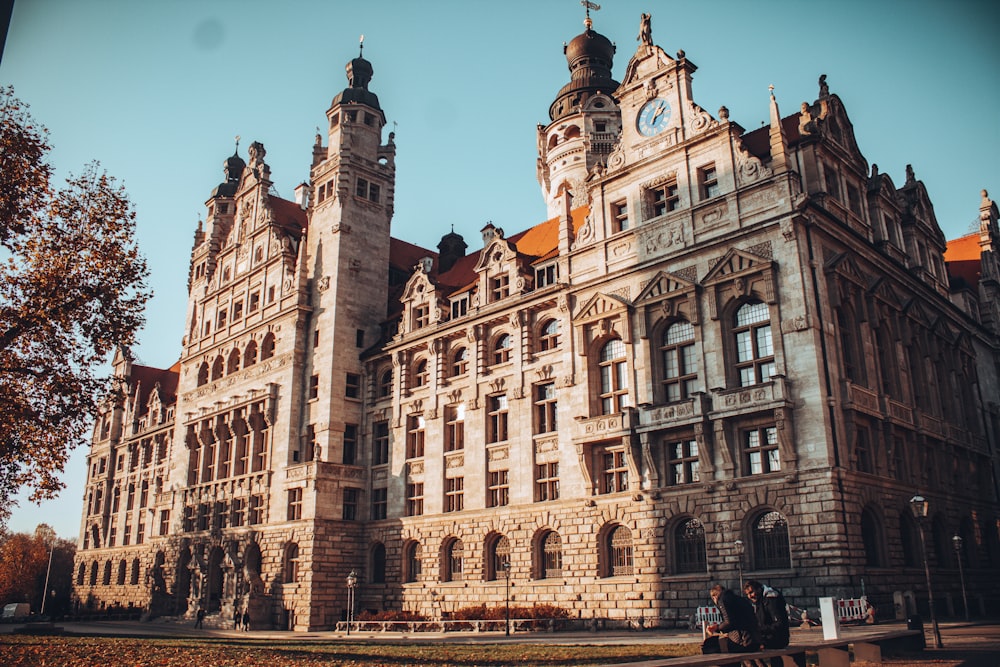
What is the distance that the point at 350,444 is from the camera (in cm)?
5053

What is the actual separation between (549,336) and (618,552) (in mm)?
11395

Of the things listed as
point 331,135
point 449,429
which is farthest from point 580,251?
point 331,135

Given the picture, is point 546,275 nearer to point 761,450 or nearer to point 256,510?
point 761,450

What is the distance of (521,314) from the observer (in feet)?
140

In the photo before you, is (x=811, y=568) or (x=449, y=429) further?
(x=449, y=429)

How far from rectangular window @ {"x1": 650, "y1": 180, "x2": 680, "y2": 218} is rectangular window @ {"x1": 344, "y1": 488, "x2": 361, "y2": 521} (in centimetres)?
2445

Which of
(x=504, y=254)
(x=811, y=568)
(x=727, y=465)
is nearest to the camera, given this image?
(x=811, y=568)

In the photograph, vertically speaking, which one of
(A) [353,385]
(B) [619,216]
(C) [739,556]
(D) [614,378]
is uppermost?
(B) [619,216]

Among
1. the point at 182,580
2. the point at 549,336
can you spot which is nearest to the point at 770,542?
the point at 549,336

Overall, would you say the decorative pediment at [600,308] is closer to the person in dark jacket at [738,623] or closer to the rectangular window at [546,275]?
the rectangular window at [546,275]

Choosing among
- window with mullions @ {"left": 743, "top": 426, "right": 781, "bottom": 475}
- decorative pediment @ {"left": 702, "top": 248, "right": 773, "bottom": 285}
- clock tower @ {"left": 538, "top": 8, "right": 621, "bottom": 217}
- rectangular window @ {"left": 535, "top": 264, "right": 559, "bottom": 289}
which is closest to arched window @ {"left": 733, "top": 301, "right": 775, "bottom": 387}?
decorative pediment @ {"left": 702, "top": 248, "right": 773, "bottom": 285}

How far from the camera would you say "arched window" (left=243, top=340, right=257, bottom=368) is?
5781cm

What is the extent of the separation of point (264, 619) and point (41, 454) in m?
24.1

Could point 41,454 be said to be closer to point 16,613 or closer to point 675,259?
point 675,259
